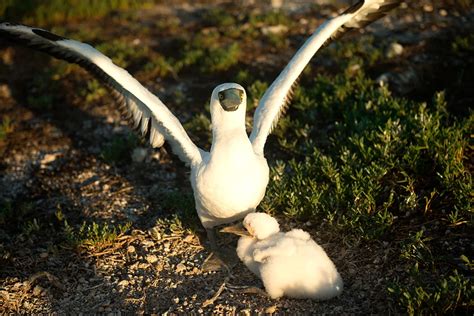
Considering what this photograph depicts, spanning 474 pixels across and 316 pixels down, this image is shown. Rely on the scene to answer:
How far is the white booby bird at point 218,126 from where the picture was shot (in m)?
3.88

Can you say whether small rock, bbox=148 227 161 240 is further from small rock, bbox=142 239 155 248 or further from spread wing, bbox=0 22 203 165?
spread wing, bbox=0 22 203 165

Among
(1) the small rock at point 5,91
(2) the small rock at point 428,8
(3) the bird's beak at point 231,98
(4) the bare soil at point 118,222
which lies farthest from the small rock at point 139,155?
(2) the small rock at point 428,8

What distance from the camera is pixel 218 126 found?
4.03 meters

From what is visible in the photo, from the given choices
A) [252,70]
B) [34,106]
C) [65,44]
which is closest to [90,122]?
[34,106]

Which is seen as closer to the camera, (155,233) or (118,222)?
(155,233)

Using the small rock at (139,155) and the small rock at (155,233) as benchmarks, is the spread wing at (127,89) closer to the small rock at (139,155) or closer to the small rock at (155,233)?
the small rock at (155,233)

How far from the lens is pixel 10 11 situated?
9531 millimetres

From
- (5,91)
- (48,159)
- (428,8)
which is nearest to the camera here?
(48,159)

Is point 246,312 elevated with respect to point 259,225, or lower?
lower

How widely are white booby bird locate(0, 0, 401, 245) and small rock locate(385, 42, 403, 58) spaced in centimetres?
267

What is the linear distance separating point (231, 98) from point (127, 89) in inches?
35.2

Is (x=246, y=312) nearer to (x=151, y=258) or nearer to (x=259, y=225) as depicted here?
(x=259, y=225)

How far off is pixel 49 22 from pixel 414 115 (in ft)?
24.7

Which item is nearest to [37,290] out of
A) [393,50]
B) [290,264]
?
[290,264]
